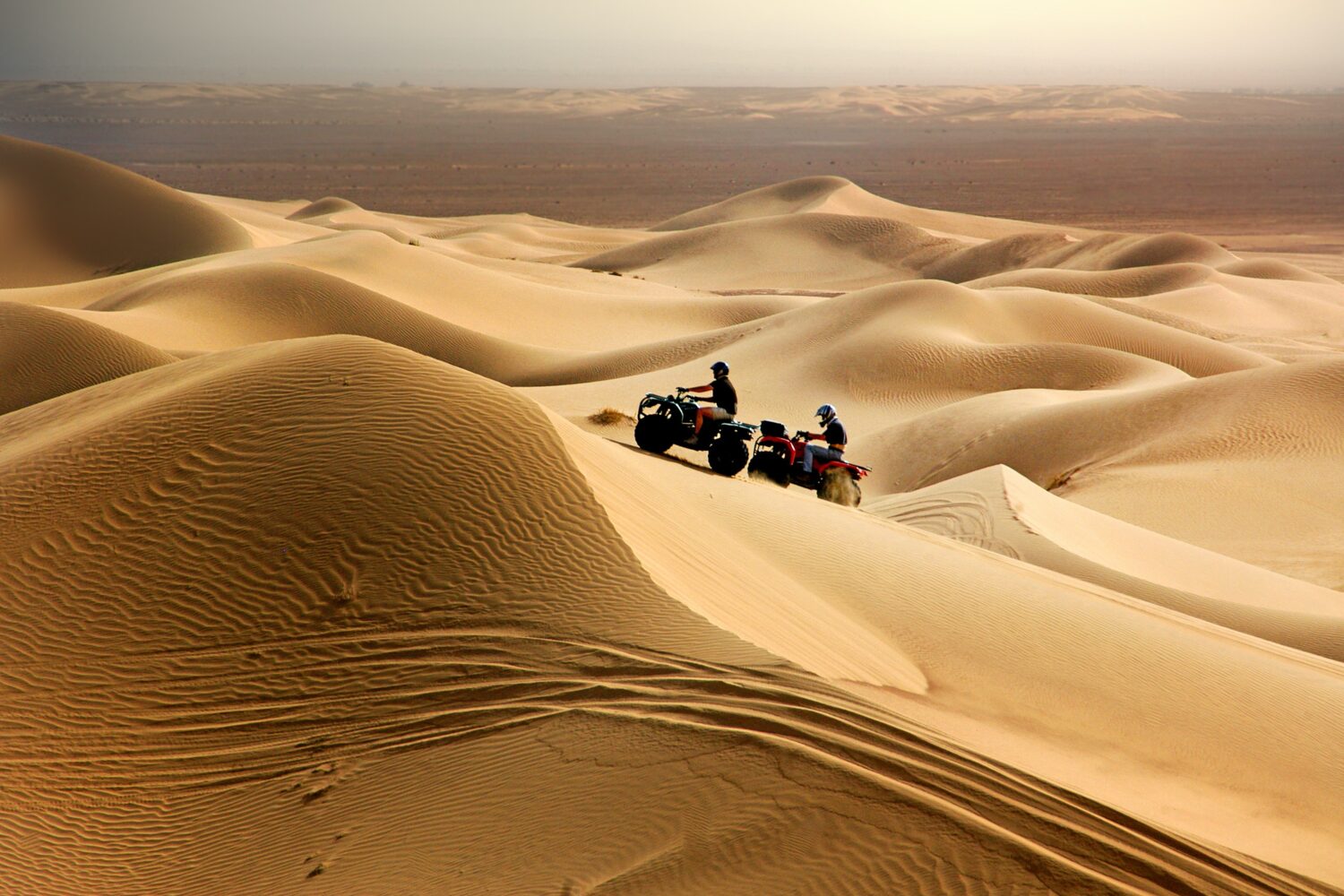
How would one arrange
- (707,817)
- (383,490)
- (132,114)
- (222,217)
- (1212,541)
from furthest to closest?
1. (132,114)
2. (222,217)
3. (1212,541)
4. (383,490)
5. (707,817)

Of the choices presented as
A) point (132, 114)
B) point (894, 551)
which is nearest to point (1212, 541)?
point (894, 551)

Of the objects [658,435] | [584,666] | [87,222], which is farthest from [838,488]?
[87,222]

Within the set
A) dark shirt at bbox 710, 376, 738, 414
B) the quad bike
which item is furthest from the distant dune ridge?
dark shirt at bbox 710, 376, 738, 414

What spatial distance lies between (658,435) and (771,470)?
135 centimetres

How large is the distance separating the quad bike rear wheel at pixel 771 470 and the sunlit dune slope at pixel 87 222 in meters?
31.8

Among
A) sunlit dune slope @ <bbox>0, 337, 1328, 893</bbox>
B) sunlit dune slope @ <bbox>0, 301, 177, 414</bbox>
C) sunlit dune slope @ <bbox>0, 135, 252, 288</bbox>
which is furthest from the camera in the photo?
sunlit dune slope @ <bbox>0, 135, 252, 288</bbox>

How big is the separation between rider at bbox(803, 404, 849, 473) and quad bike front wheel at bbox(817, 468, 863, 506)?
0.21m

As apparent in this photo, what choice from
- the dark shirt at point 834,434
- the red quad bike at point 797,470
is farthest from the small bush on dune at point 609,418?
the dark shirt at point 834,434

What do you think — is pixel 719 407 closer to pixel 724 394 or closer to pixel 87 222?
pixel 724 394

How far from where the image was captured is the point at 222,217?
41.5 metres

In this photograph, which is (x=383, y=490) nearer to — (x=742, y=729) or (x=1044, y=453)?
(x=742, y=729)

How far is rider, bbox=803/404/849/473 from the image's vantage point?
12156 mm

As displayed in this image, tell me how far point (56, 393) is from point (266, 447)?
Answer: 1197cm

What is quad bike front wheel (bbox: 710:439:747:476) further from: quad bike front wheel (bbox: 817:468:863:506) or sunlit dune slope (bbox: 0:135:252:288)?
sunlit dune slope (bbox: 0:135:252:288)
